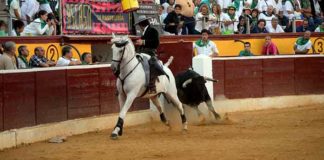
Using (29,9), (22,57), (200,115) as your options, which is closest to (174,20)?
(200,115)

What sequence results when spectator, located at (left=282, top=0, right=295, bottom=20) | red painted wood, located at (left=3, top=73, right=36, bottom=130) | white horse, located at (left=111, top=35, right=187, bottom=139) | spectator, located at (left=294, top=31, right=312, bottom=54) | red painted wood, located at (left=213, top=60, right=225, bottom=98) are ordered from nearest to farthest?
red painted wood, located at (left=3, top=73, right=36, bottom=130)
white horse, located at (left=111, top=35, right=187, bottom=139)
red painted wood, located at (left=213, top=60, right=225, bottom=98)
spectator, located at (left=294, top=31, right=312, bottom=54)
spectator, located at (left=282, top=0, right=295, bottom=20)

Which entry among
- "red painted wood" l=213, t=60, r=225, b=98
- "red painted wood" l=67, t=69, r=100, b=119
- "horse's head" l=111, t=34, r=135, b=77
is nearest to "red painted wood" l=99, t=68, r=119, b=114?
"red painted wood" l=67, t=69, r=100, b=119

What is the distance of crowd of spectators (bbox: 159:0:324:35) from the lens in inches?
742

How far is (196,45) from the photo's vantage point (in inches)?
725

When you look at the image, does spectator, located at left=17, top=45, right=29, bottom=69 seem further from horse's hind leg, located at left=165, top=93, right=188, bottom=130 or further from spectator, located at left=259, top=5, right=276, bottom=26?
spectator, located at left=259, top=5, right=276, bottom=26

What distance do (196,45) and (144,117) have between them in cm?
309

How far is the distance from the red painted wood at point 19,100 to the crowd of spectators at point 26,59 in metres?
0.25

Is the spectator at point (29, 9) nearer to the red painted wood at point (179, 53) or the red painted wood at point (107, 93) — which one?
the red painted wood at point (107, 93)

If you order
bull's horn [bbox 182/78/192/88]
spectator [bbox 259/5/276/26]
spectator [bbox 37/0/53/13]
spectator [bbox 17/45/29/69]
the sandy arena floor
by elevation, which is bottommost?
the sandy arena floor

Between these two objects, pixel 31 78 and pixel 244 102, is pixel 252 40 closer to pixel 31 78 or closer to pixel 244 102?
pixel 244 102

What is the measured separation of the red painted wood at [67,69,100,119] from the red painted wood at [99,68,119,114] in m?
0.13

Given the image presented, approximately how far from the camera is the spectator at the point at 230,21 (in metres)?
19.7

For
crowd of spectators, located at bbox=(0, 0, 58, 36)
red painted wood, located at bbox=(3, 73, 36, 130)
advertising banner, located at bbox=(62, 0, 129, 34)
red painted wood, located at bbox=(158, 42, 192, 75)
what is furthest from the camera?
red painted wood, located at bbox=(158, 42, 192, 75)

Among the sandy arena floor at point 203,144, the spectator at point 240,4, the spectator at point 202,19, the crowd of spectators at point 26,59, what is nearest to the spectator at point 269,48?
the spectator at point 240,4
